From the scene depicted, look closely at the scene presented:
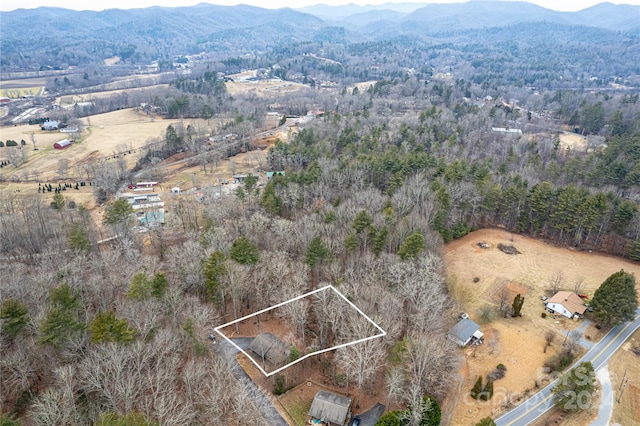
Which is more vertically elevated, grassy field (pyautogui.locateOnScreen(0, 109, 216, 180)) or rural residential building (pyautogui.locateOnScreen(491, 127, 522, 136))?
rural residential building (pyautogui.locateOnScreen(491, 127, 522, 136))

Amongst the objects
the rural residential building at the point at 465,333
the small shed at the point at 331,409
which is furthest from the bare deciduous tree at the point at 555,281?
the small shed at the point at 331,409

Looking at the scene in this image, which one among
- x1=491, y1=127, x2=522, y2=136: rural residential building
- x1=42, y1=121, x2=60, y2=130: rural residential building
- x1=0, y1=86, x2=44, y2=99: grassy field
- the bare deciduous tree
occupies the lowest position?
the bare deciduous tree

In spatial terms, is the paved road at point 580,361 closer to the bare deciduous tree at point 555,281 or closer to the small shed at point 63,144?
the bare deciduous tree at point 555,281

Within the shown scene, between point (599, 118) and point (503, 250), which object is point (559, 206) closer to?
point (503, 250)

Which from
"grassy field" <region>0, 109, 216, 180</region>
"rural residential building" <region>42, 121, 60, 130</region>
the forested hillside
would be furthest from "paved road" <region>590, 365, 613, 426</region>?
"rural residential building" <region>42, 121, 60, 130</region>

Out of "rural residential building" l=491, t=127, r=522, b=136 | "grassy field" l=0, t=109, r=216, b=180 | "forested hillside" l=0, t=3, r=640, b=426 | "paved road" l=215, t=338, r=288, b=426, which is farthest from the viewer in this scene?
"rural residential building" l=491, t=127, r=522, b=136

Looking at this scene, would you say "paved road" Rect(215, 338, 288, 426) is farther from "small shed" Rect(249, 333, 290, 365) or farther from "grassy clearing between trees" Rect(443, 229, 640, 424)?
"grassy clearing between trees" Rect(443, 229, 640, 424)

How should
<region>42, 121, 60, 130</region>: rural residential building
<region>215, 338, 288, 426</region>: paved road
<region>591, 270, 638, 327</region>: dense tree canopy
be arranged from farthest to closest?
1. <region>42, 121, 60, 130</region>: rural residential building
2. <region>591, 270, 638, 327</region>: dense tree canopy
3. <region>215, 338, 288, 426</region>: paved road
